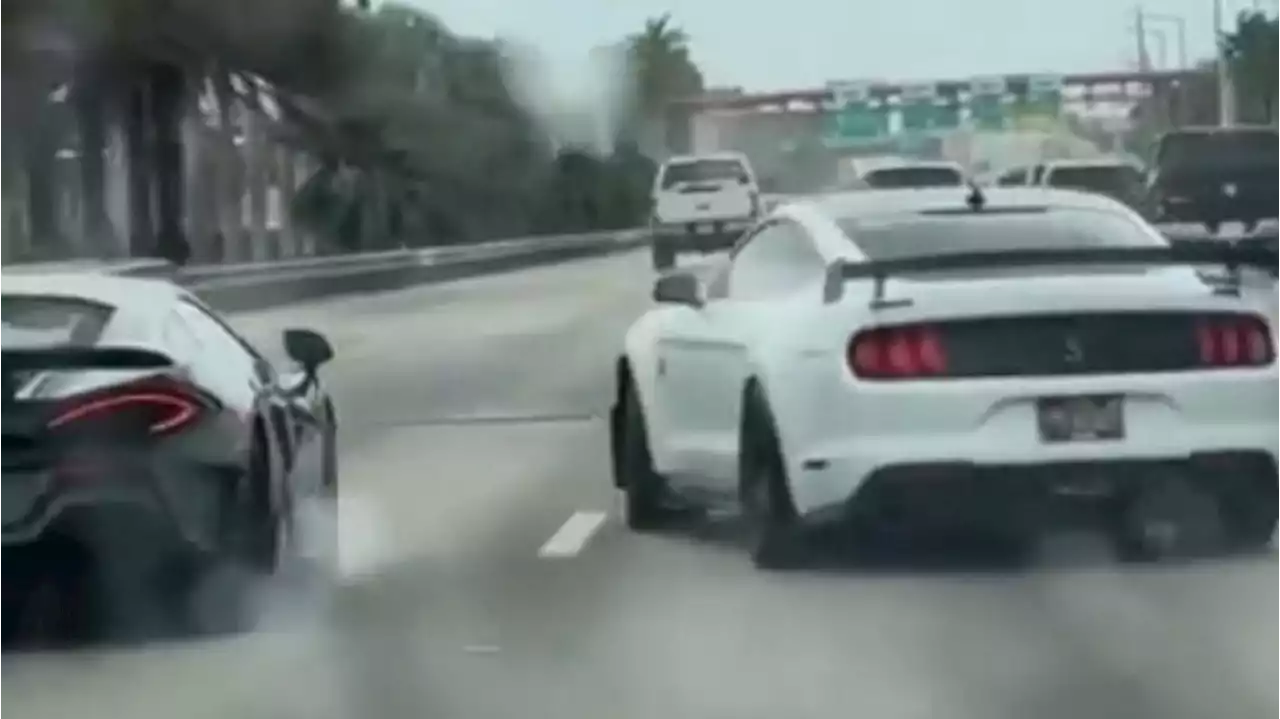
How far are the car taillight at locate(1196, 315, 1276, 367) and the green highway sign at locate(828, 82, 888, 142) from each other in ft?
329

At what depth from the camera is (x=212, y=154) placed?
2992 inches

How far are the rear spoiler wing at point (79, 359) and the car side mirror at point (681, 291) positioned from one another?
3.33 m

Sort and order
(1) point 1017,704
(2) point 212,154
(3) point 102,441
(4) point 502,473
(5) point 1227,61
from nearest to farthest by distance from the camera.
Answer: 1. (1) point 1017,704
2. (3) point 102,441
3. (4) point 502,473
4. (2) point 212,154
5. (5) point 1227,61

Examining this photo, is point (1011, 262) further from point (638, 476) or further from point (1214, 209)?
point (1214, 209)

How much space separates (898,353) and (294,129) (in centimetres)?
6063

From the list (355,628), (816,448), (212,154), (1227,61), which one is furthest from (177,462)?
(1227,61)

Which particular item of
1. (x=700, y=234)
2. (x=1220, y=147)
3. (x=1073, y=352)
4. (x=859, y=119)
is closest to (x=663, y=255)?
(x=700, y=234)

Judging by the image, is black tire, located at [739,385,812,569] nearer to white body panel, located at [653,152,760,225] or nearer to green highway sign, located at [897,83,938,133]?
white body panel, located at [653,152,760,225]

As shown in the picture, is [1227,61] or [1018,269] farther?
[1227,61]

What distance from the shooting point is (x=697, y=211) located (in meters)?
60.8

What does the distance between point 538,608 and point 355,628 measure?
0.81 meters

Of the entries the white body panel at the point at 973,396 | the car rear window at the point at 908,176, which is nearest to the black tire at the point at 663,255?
the car rear window at the point at 908,176

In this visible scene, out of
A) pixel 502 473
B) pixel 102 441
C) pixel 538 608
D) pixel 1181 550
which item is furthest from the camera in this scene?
pixel 502 473

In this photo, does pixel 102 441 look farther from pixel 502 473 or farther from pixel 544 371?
pixel 544 371
